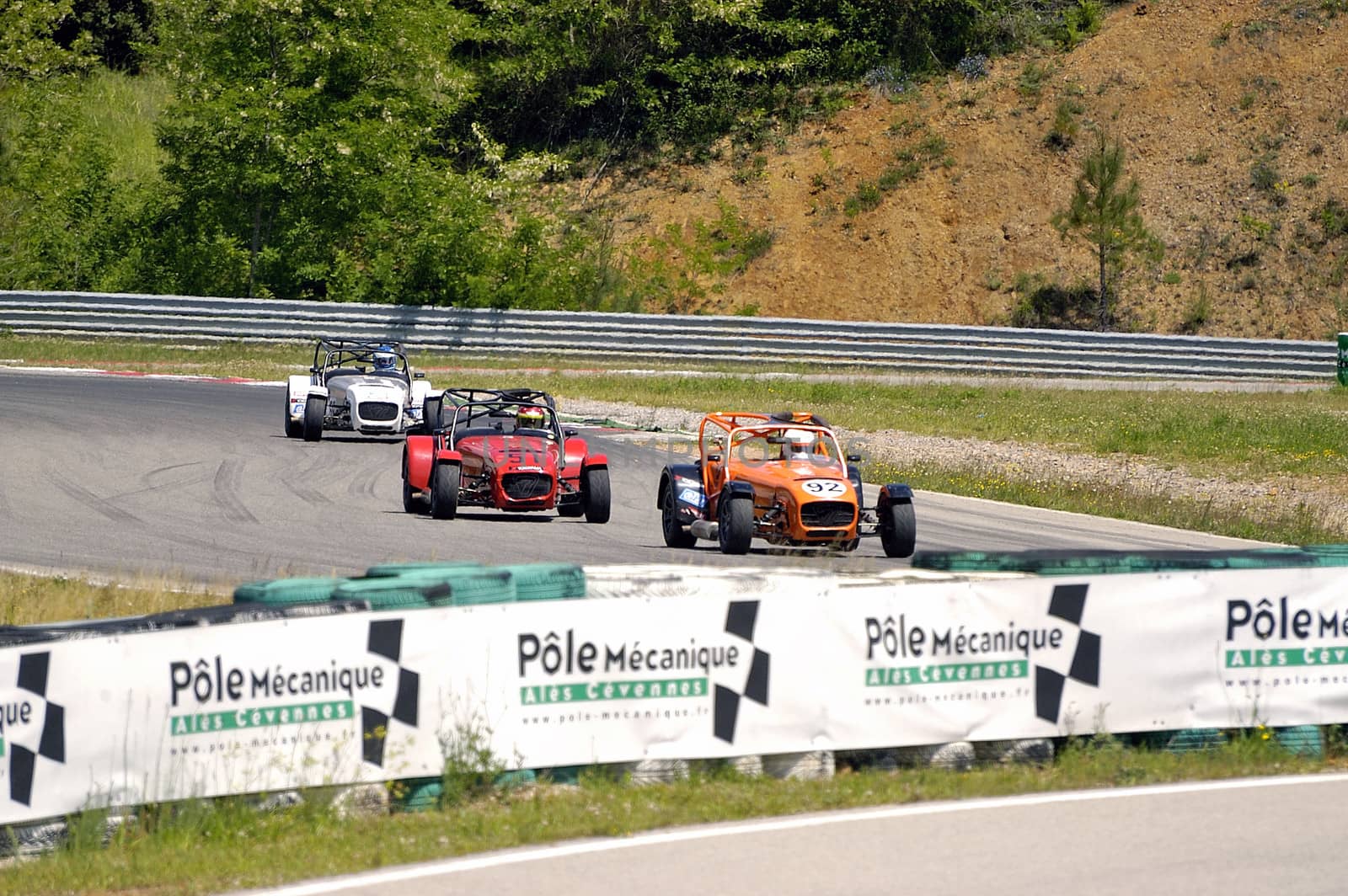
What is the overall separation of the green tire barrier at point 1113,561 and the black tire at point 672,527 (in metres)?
6.09

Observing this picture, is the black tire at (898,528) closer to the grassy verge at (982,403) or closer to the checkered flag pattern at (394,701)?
the checkered flag pattern at (394,701)

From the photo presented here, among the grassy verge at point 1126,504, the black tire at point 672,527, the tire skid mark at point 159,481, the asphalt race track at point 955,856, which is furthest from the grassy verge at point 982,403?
the asphalt race track at point 955,856

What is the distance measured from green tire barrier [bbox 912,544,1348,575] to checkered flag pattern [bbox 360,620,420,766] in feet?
10.1

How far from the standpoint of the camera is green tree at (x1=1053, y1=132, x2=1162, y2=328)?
39875 mm

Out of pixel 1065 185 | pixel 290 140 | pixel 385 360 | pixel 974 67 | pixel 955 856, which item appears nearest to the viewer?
pixel 955 856

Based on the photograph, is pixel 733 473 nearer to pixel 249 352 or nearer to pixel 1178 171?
pixel 249 352

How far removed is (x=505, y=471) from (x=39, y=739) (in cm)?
983

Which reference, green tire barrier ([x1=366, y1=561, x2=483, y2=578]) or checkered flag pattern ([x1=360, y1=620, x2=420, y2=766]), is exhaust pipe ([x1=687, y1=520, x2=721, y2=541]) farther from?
checkered flag pattern ([x1=360, y1=620, x2=420, y2=766])

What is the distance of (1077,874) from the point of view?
661cm

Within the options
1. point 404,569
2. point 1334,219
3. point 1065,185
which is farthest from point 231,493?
point 1334,219

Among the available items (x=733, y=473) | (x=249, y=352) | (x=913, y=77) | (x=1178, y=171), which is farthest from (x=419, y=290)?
(x=733, y=473)

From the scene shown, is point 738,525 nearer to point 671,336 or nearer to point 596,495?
point 596,495

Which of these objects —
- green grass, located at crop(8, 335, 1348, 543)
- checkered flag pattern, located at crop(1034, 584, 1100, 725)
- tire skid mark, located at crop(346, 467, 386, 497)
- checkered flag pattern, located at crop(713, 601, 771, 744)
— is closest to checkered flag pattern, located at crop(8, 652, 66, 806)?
checkered flag pattern, located at crop(713, 601, 771, 744)

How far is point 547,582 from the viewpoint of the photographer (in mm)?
8258
